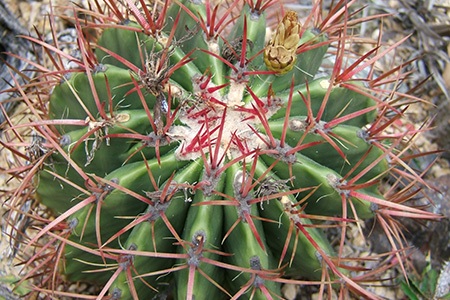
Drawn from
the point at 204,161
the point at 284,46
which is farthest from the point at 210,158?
the point at 284,46

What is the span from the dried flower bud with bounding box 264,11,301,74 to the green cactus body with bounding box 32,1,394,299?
49 mm

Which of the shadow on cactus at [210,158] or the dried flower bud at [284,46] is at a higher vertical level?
the dried flower bud at [284,46]

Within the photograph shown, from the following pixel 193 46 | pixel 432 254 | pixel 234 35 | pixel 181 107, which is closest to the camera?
pixel 181 107

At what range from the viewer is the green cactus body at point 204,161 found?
4.39 feet

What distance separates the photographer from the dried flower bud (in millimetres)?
1387

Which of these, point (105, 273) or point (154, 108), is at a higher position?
point (154, 108)

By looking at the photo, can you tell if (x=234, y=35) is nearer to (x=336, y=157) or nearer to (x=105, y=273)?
(x=336, y=157)

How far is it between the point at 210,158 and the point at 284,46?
40cm

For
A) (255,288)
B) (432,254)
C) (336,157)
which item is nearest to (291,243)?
(255,288)

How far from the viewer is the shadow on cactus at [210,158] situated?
1.34 m

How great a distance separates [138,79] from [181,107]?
0.14 meters

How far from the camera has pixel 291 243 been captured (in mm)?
1442

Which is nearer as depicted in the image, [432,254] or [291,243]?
[291,243]

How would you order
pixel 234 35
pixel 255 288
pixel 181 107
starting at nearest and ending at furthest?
1. pixel 255 288
2. pixel 181 107
3. pixel 234 35
